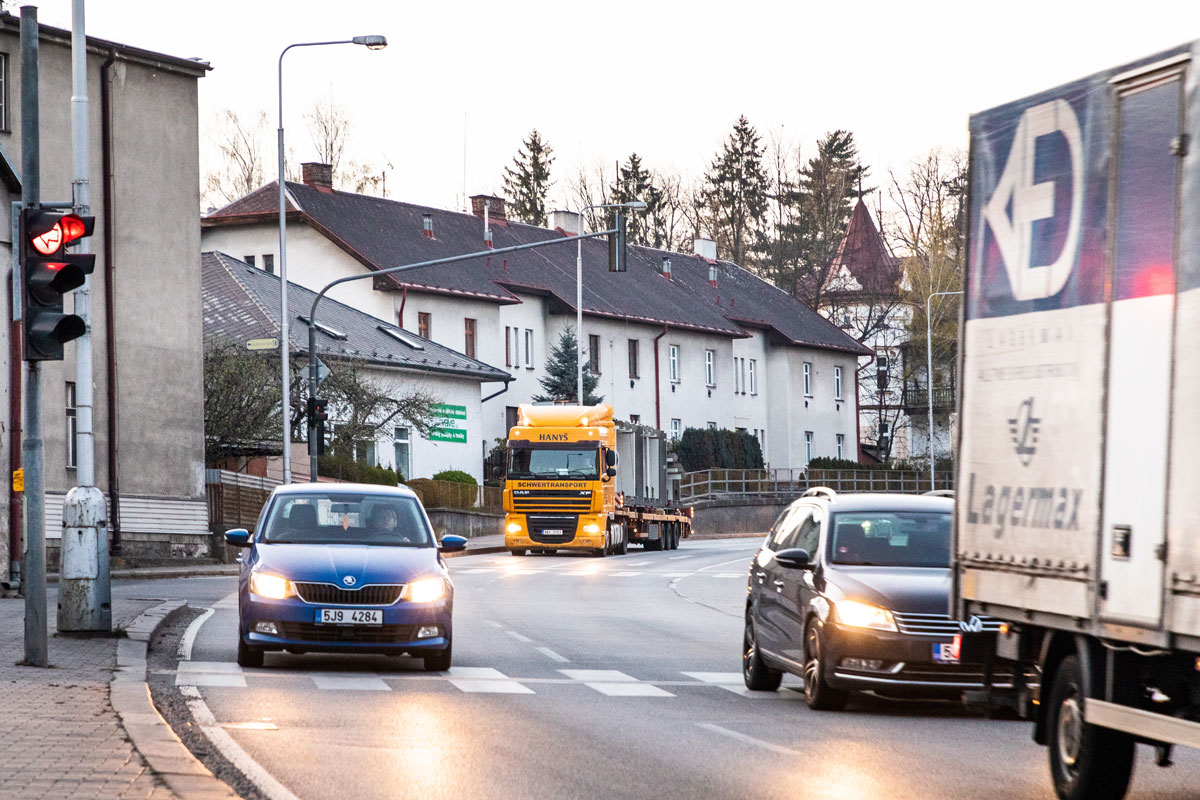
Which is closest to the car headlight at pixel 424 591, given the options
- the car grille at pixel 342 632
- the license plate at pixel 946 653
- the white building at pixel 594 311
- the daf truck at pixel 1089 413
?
the car grille at pixel 342 632

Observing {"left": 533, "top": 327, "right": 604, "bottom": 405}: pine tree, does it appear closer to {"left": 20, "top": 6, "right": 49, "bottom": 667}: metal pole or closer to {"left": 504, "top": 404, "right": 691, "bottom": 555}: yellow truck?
{"left": 504, "top": 404, "right": 691, "bottom": 555}: yellow truck

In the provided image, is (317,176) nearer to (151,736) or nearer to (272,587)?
(272,587)

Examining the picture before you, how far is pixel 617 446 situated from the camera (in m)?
49.5

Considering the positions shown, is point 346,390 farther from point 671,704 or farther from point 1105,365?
point 1105,365

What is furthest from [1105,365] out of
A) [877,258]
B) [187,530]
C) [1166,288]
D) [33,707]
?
[877,258]

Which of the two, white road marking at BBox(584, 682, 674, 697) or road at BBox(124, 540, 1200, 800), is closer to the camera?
road at BBox(124, 540, 1200, 800)

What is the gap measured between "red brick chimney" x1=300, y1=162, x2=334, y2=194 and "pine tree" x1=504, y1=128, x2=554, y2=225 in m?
27.9

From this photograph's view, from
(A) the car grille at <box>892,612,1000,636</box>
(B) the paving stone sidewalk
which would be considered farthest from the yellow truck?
(A) the car grille at <box>892,612,1000,636</box>

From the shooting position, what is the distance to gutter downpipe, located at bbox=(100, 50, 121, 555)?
3869 centimetres

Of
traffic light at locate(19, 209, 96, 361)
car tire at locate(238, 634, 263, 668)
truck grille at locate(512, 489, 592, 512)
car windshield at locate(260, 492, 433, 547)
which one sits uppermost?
traffic light at locate(19, 209, 96, 361)

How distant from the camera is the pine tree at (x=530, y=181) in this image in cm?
9981

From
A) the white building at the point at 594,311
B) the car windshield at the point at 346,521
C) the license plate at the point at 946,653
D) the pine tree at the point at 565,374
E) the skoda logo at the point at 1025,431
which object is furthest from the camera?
the pine tree at the point at 565,374

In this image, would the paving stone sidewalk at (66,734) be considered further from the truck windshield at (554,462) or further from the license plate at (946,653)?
the truck windshield at (554,462)

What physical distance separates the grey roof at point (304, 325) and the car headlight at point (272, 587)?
3694cm
